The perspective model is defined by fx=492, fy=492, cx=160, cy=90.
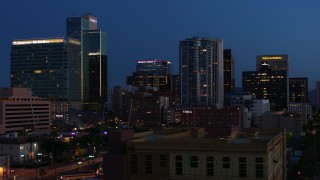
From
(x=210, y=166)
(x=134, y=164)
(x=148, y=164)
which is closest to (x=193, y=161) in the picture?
(x=210, y=166)

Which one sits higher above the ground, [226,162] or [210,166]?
[226,162]

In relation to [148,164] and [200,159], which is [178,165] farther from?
[148,164]

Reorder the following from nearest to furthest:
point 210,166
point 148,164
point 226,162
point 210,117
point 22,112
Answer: point 226,162, point 210,166, point 148,164, point 22,112, point 210,117

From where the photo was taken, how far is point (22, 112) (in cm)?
14775

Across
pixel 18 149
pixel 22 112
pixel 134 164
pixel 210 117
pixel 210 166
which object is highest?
pixel 210 166

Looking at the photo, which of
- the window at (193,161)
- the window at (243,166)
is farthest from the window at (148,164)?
the window at (243,166)

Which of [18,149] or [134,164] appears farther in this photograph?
[18,149]

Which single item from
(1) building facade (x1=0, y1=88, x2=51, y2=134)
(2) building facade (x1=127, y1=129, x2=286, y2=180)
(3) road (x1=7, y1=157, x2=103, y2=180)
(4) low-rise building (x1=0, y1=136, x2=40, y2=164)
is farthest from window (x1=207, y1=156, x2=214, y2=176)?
(1) building facade (x1=0, y1=88, x2=51, y2=134)

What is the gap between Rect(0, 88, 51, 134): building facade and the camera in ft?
456

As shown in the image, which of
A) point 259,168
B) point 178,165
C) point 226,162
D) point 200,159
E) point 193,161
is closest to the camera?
point 259,168

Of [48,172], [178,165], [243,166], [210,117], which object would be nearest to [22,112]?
[210,117]

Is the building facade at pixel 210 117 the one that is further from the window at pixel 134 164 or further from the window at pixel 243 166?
the window at pixel 243 166

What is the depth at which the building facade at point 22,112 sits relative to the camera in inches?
5472

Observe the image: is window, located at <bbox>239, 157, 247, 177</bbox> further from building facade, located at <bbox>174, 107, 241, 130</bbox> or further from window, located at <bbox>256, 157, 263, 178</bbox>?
building facade, located at <bbox>174, 107, 241, 130</bbox>
